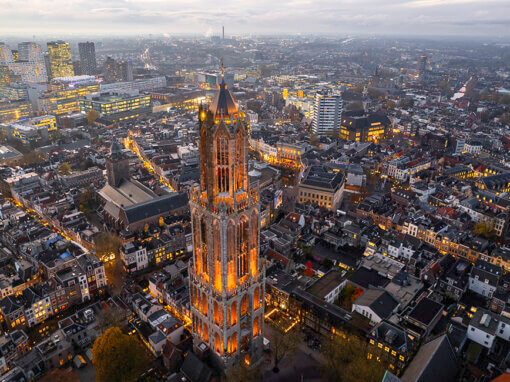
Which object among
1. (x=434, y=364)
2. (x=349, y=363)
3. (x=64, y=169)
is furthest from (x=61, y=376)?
(x=64, y=169)

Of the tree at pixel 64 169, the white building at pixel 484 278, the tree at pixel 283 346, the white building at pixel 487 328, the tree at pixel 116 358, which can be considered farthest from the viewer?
the tree at pixel 64 169

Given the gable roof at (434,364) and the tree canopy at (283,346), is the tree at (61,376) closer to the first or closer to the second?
the tree canopy at (283,346)

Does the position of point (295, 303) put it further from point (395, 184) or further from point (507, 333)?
point (395, 184)

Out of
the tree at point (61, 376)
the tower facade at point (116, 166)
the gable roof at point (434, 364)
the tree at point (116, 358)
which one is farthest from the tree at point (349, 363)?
the tower facade at point (116, 166)

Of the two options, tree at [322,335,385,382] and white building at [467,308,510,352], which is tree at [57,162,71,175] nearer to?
tree at [322,335,385,382]

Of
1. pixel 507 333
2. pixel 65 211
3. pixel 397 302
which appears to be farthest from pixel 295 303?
pixel 65 211
